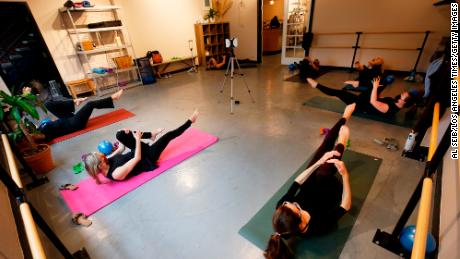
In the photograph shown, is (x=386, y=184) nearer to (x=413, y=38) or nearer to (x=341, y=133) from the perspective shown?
(x=341, y=133)

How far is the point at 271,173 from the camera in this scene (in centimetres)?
243

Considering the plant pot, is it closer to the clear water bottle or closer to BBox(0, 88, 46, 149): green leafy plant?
BBox(0, 88, 46, 149): green leafy plant

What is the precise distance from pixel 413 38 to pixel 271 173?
5586 mm

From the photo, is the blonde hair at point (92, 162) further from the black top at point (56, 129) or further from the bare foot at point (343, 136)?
the bare foot at point (343, 136)

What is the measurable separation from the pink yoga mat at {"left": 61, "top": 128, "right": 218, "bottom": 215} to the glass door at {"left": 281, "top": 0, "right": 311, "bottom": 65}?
219 inches

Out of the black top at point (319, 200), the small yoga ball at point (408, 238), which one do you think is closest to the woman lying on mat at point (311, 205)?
the black top at point (319, 200)

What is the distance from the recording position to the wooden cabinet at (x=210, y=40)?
7.67 meters

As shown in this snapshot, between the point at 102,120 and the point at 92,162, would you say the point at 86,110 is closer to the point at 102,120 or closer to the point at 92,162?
the point at 102,120

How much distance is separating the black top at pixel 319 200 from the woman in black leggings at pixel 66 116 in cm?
346

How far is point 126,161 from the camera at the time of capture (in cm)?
240

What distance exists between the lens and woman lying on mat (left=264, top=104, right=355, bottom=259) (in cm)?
133

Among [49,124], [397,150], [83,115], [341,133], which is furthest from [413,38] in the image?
[49,124]

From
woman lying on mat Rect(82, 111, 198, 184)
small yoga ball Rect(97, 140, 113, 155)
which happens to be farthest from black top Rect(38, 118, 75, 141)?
woman lying on mat Rect(82, 111, 198, 184)

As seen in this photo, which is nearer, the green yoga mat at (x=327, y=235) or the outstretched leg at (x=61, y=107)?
the green yoga mat at (x=327, y=235)
